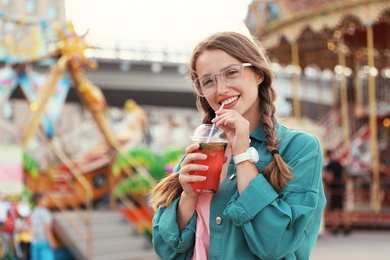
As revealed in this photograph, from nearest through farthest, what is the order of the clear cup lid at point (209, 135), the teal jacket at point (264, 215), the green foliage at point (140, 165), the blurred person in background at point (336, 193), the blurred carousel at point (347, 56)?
the teal jacket at point (264, 215) < the clear cup lid at point (209, 135) < the blurred person in background at point (336, 193) < the blurred carousel at point (347, 56) < the green foliage at point (140, 165)

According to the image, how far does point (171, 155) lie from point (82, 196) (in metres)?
2.25

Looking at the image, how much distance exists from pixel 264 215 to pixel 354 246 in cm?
937

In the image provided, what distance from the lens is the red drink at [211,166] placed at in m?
1.84

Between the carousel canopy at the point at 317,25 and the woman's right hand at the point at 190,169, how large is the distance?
9.23m

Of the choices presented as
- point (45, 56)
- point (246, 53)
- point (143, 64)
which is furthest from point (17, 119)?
point (246, 53)

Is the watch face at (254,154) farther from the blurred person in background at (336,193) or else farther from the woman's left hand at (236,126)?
the blurred person in background at (336,193)

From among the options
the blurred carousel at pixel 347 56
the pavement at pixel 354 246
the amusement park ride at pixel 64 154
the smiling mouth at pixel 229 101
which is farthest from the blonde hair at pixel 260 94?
the blurred carousel at pixel 347 56

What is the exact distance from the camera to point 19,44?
12664 mm

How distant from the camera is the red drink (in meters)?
1.84

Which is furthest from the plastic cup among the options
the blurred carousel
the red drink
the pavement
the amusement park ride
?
the blurred carousel

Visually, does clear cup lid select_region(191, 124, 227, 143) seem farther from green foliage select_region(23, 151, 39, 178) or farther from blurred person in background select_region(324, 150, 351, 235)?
blurred person in background select_region(324, 150, 351, 235)

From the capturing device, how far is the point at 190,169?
1869 mm

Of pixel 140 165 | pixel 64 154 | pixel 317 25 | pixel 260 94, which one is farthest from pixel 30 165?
pixel 260 94

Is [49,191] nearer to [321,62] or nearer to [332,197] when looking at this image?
[332,197]
